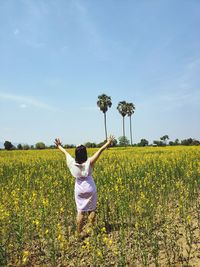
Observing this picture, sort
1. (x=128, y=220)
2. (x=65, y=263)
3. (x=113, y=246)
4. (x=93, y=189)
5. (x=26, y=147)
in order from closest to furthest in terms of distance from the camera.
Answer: (x=65, y=263)
(x=113, y=246)
(x=93, y=189)
(x=128, y=220)
(x=26, y=147)

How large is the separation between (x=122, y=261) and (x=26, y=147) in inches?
3112

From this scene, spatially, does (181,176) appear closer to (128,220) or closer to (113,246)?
(128,220)

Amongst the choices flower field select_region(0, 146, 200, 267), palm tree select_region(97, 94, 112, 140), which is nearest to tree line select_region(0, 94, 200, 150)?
palm tree select_region(97, 94, 112, 140)

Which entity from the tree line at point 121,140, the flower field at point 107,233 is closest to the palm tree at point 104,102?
the tree line at point 121,140

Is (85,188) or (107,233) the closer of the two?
(85,188)

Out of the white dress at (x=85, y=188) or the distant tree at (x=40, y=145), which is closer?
the white dress at (x=85, y=188)

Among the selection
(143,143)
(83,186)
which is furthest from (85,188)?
(143,143)

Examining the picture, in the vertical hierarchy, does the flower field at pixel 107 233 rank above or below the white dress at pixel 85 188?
below

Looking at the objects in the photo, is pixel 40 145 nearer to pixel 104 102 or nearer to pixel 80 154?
pixel 104 102

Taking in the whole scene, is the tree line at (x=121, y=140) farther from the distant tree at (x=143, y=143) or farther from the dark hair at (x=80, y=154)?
the dark hair at (x=80, y=154)

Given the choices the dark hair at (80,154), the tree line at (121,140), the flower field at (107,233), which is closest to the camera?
the flower field at (107,233)

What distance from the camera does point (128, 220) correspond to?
24.6 feet

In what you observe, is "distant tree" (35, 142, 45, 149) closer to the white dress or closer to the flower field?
the flower field

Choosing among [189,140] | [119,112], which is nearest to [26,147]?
[119,112]
